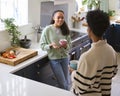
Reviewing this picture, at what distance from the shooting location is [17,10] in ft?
10.5

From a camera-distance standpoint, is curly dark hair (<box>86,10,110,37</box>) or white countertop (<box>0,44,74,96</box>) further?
white countertop (<box>0,44,74,96</box>)

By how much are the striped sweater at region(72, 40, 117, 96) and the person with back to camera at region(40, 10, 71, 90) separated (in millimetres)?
1101

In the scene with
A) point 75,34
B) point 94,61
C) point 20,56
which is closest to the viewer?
point 94,61

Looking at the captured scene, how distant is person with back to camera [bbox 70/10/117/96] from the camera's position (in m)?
1.56

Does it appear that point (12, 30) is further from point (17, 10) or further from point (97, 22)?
point (97, 22)

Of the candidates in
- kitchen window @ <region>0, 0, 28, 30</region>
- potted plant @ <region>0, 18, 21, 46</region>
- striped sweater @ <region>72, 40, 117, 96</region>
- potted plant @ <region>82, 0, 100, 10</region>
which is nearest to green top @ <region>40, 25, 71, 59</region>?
potted plant @ <region>0, 18, 21, 46</region>

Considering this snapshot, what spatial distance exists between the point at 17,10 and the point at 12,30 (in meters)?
0.52

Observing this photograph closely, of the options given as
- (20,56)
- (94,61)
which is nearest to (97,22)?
(94,61)

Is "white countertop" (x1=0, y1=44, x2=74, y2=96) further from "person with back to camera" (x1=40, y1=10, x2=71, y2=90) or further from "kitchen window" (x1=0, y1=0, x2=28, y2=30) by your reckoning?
"kitchen window" (x1=0, y1=0, x2=28, y2=30)

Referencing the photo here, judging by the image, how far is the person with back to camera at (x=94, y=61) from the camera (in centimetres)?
156

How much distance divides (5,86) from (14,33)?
107 cm

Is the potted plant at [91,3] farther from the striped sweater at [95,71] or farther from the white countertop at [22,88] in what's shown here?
the striped sweater at [95,71]

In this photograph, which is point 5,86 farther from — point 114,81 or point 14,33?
point 114,81

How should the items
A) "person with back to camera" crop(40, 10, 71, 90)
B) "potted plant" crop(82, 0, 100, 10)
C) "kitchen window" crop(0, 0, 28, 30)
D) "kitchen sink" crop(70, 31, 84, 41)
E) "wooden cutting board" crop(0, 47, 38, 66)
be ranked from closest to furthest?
"wooden cutting board" crop(0, 47, 38, 66), "person with back to camera" crop(40, 10, 71, 90), "kitchen window" crop(0, 0, 28, 30), "kitchen sink" crop(70, 31, 84, 41), "potted plant" crop(82, 0, 100, 10)
